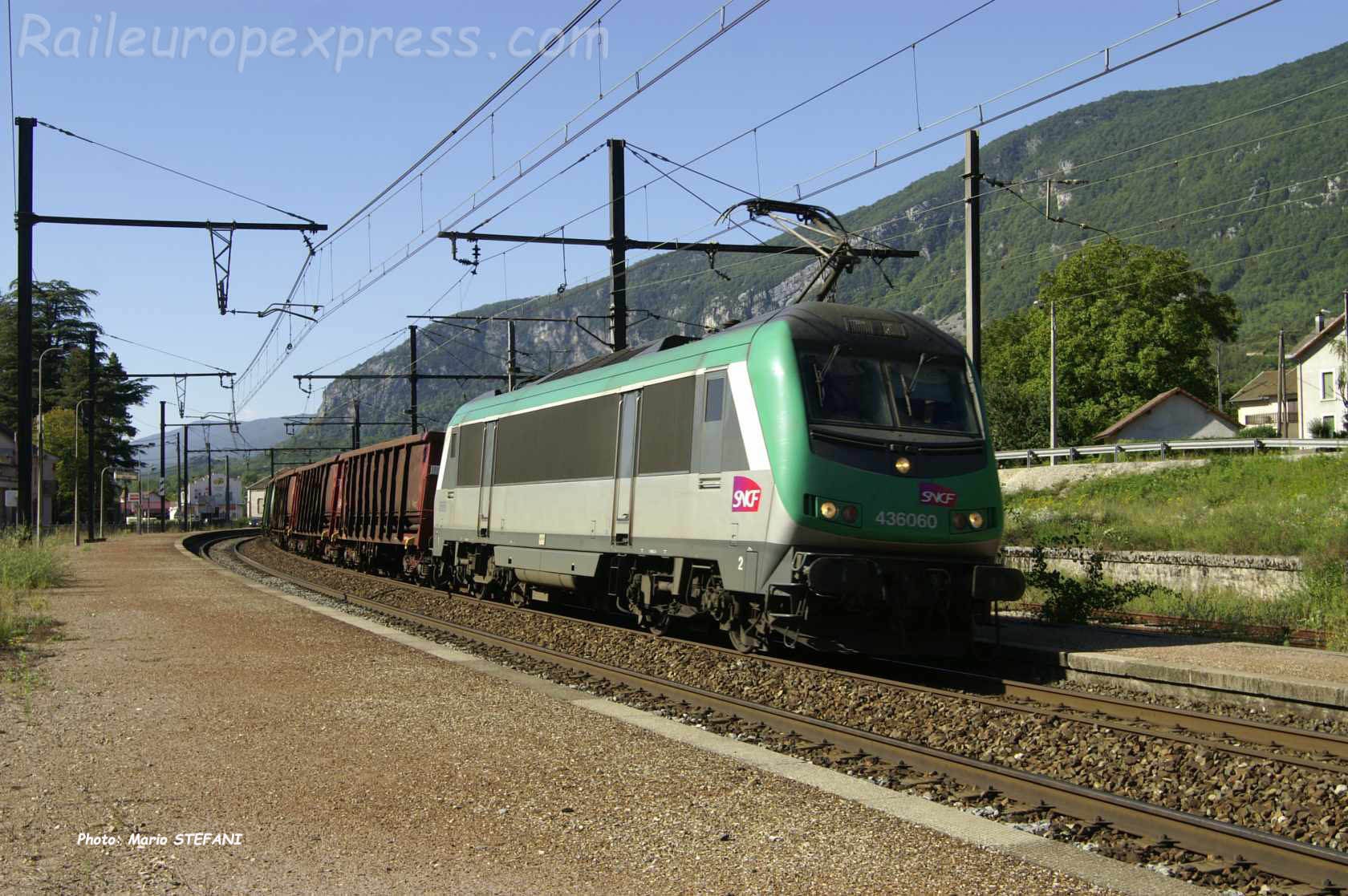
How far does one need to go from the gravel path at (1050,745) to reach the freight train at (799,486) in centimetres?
57

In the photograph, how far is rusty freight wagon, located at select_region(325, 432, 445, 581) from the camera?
79.1 ft

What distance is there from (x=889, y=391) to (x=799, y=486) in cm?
148

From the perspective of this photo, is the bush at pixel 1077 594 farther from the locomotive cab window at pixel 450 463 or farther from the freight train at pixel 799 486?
the locomotive cab window at pixel 450 463

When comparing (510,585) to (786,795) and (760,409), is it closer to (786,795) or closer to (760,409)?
(760,409)

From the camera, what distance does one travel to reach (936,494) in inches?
448

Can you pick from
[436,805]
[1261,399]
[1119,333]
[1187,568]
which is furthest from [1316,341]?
[436,805]

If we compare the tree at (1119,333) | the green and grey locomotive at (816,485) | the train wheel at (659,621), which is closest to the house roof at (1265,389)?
the tree at (1119,333)

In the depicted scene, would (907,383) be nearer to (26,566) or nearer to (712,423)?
(712,423)

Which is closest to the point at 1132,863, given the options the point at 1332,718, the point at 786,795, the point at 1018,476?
the point at 786,795

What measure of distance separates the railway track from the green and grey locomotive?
0.62m

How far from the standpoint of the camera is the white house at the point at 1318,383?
6003 cm

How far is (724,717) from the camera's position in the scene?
9578 mm

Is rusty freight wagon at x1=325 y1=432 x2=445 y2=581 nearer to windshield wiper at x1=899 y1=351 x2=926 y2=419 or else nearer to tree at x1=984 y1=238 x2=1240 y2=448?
windshield wiper at x1=899 y1=351 x2=926 y2=419

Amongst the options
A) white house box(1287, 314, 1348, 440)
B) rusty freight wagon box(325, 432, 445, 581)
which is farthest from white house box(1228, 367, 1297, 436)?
rusty freight wagon box(325, 432, 445, 581)
